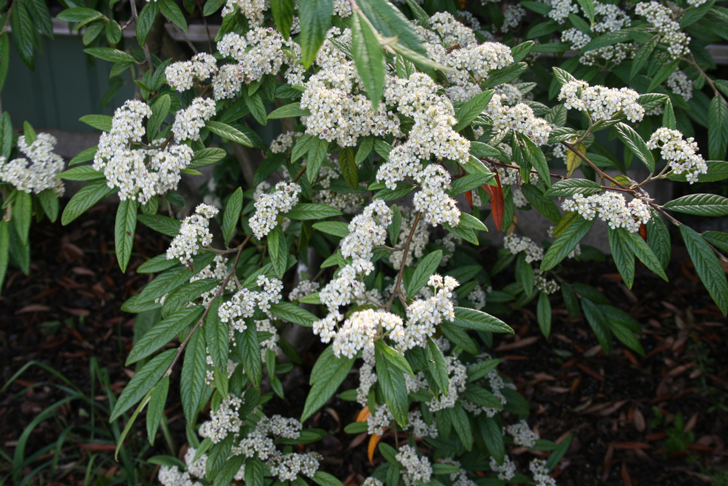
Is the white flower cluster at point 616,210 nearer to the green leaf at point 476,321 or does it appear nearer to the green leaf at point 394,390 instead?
the green leaf at point 476,321

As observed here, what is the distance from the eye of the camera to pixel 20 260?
1.84 metres

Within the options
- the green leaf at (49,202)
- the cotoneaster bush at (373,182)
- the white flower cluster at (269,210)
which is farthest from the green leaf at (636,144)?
the green leaf at (49,202)

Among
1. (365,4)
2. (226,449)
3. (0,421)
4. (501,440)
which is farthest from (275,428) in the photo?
(0,421)

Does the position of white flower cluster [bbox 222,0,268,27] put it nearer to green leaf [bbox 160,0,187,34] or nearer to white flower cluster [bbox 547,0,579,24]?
green leaf [bbox 160,0,187,34]

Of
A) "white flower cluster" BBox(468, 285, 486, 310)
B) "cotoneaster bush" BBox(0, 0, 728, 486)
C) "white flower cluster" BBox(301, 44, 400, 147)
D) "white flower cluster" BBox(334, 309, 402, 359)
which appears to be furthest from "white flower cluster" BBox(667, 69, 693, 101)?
"white flower cluster" BBox(334, 309, 402, 359)

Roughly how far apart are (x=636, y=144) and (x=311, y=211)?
1105 mm

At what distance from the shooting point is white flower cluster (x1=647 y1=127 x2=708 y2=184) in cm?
160

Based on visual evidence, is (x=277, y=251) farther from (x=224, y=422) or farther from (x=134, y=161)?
(x=224, y=422)

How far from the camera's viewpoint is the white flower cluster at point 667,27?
2.10 meters

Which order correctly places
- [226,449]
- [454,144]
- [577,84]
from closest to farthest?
[454,144]
[577,84]
[226,449]

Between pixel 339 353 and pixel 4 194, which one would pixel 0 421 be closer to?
pixel 4 194

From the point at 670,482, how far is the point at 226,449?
2.49 metres

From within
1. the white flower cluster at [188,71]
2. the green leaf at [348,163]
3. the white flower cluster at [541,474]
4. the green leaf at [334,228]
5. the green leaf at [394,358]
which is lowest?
the white flower cluster at [541,474]

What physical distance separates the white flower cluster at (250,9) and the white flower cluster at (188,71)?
7.1 inches
